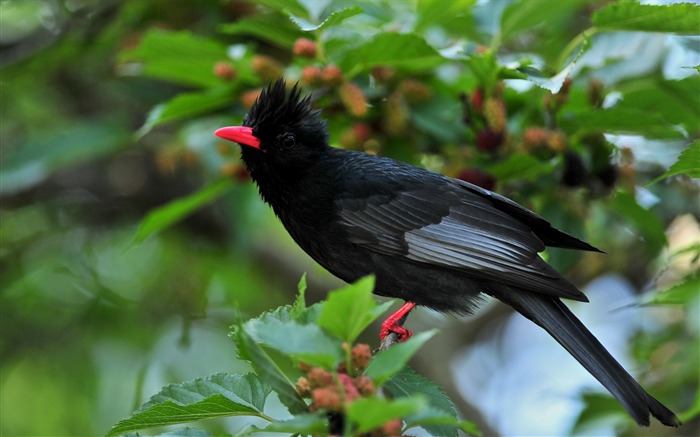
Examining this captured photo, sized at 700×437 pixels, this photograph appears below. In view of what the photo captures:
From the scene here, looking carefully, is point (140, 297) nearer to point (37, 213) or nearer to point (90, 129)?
point (37, 213)

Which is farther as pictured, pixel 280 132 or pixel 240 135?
pixel 280 132

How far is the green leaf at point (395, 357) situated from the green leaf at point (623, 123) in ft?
7.18

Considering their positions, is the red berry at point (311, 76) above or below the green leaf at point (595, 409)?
above

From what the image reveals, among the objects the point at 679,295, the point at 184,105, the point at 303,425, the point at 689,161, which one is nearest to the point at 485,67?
the point at 689,161

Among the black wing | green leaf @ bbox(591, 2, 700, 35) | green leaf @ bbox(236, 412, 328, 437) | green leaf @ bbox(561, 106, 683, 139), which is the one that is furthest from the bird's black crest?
green leaf @ bbox(236, 412, 328, 437)

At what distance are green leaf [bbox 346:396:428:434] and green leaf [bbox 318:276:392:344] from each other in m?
0.25

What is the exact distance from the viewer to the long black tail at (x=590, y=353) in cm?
314

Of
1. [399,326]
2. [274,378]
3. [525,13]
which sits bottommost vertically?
[399,326]

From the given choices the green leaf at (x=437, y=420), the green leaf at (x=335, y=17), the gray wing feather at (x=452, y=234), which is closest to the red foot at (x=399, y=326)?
the gray wing feather at (x=452, y=234)

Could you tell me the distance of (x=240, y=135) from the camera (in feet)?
Answer: 12.9

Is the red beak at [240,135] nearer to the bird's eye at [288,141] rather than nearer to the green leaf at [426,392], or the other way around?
the bird's eye at [288,141]

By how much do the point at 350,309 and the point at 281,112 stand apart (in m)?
2.03

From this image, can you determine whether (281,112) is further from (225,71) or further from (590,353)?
(590,353)

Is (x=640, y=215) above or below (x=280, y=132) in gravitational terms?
below
